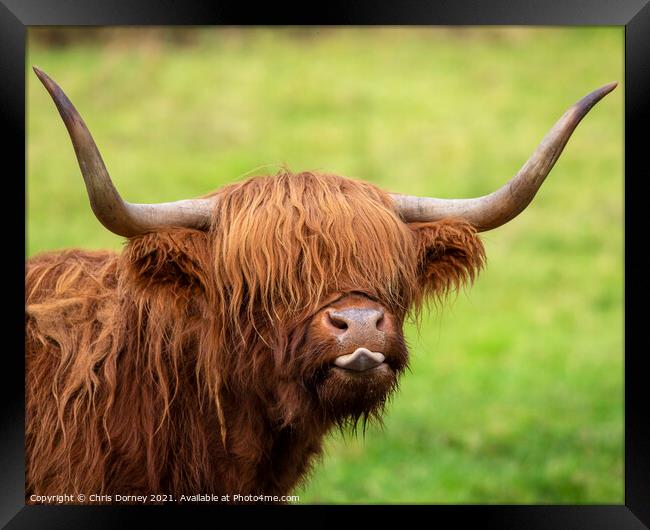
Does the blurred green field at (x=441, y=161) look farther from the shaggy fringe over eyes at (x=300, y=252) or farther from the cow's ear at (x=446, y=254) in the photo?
the shaggy fringe over eyes at (x=300, y=252)

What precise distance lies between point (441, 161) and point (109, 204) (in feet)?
31.1

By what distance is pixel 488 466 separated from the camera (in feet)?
26.2

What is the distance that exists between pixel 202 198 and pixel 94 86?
6.91 metres

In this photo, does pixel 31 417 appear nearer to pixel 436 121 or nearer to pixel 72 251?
pixel 72 251

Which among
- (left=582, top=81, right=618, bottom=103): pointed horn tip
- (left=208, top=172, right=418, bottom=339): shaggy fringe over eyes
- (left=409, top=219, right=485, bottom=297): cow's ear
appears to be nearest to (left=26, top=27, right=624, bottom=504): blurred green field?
(left=409, top=219, right=485, bottom=297): cow's ear

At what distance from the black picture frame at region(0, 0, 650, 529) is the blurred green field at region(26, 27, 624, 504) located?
3.79 metres

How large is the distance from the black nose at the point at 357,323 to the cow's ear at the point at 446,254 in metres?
0.60

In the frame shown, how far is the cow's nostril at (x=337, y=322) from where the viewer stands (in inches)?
146

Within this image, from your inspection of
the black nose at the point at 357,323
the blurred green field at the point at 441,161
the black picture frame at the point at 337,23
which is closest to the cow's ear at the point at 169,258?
the black picture frame at the point at 337,23

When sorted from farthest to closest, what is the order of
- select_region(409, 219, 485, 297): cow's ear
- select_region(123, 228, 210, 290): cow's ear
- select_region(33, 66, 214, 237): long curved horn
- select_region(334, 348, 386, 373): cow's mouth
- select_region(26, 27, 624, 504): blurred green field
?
1. select_region(26, 27, 624, 504): blurred green field
2. select_region(409, 219, 485, 297): cow's ear
3. select_region(123, 228, 210, 290): cow's ear
4. select_region(334, 348, 386, 373): cow's mouth
5. select_region(33, 66, 214, 237): long curved horn

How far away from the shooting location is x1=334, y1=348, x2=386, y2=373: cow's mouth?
11.9 feet

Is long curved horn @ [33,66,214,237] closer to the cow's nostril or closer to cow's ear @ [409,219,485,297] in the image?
the cow's nostril

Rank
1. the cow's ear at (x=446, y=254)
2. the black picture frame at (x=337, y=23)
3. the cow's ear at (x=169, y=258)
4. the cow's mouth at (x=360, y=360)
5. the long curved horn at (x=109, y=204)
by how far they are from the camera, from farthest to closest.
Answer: the cow's ear at (x=446, y=254), the black picture frame at (x=337, y=23), the cow's ear at (x=169, y=258), the cow's mouth at (x=360, y=360), the long curved horn at (x=109, y=204)
